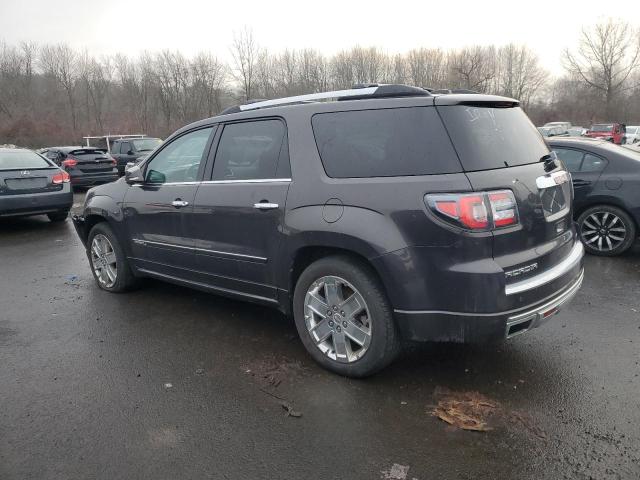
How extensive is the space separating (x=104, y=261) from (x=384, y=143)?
3.70 meters

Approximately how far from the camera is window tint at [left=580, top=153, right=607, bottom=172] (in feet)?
21.0

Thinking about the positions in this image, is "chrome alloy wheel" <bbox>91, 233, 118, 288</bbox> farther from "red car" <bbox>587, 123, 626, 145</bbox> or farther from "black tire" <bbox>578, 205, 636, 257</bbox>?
"red car" <bbox>587, 123, 626, 145</bbox>

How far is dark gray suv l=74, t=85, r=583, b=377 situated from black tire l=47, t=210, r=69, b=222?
7.10m

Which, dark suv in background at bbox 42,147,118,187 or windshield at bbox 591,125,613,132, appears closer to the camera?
dark suv in background at bbox 42,147,118,187

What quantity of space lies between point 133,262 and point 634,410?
442 cm

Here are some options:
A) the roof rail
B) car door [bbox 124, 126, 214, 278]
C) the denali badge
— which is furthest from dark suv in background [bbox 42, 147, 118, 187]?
the denali badge

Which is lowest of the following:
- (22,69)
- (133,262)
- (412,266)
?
(133,262)

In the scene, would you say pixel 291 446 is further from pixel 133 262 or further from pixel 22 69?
pixel 22 69

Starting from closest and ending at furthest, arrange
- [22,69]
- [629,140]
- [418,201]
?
1. [418,201]
2. [629,140]
3. [22,69]

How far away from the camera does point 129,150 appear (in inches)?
685

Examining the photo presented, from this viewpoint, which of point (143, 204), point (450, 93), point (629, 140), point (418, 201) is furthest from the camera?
point (629, 140)

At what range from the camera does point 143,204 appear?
187 inches

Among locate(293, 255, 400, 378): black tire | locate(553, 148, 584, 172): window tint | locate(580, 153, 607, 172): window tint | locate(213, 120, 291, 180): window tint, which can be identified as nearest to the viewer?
locate(293, 255, 400, 378): black tire

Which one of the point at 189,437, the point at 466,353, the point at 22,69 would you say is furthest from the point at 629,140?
the point at 22,69
